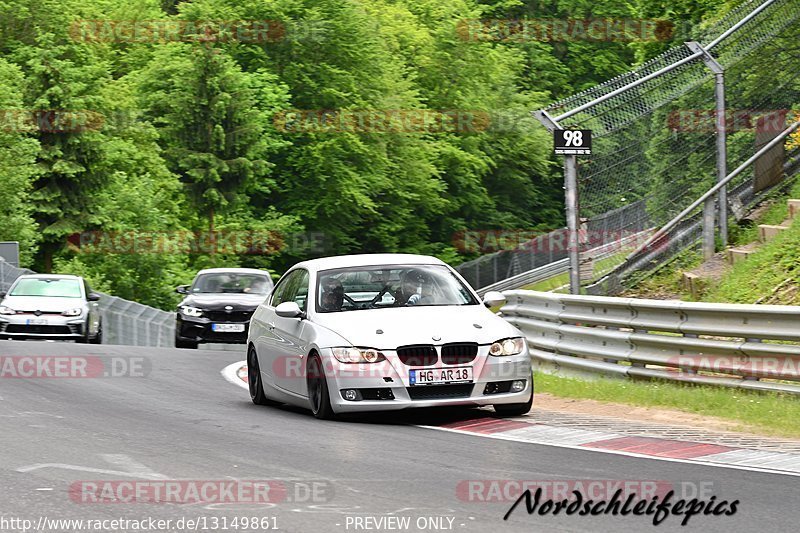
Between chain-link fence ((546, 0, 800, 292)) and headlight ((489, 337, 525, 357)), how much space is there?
5546 mm

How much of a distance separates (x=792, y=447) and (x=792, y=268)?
8.46m

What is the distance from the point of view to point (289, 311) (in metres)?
13.2

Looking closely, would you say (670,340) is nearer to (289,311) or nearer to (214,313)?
(289,311)

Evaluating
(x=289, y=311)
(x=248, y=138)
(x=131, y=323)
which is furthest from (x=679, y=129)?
(x=248, y=138)

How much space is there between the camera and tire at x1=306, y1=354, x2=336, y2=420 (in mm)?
12505

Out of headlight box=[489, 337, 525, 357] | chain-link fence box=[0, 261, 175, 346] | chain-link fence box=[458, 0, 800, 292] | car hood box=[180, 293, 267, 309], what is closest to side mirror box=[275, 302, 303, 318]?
headlight box=[489, 337, 525, 357]

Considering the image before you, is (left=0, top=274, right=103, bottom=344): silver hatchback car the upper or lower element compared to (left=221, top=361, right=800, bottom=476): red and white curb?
lower

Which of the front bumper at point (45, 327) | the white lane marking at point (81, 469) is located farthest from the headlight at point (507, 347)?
the front bumper at point (45, 327)

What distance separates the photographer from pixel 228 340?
87.9 ft

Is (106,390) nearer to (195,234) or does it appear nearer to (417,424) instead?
(417,424)

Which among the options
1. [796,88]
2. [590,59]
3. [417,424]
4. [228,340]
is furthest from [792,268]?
[590,59]

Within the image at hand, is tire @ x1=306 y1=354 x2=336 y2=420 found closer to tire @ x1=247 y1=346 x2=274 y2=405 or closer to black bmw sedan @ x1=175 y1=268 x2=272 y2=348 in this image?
tire @ x1=247 y1=346 x2=274 y2=405

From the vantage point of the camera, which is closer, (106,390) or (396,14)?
(106,390)

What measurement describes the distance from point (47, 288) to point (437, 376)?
18698 mm
